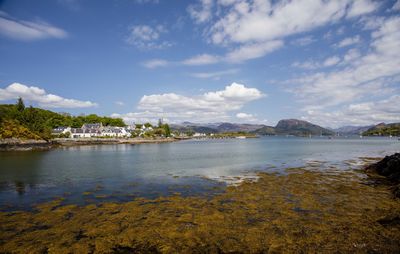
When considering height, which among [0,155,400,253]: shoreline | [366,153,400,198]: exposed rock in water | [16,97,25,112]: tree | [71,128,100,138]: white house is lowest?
[0,155,400,253]: shoreline

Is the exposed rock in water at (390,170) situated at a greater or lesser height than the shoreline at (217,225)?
greater

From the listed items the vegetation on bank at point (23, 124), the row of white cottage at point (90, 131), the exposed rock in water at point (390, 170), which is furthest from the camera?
the row of white cottage at point (90, 131)

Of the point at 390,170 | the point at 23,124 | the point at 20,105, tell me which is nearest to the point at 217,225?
the point at 390,170

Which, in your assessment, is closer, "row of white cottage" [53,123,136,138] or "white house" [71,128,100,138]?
"row of white cottage" [53,123,136,138]

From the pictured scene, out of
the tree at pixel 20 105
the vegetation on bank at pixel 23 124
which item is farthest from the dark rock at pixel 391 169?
the tree at pixel 20 105

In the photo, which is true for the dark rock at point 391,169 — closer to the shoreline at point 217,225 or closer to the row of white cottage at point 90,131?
the shoreline at point 217,225

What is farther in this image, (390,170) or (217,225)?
(390,170)

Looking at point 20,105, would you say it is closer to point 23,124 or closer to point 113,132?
point 23,124

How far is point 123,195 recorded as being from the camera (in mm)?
19594

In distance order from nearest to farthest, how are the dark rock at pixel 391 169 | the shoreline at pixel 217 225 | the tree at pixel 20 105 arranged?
the shoreline at pixel 217 225 → the dark rock at pixel 391 169 → the tree at pixel 20 105

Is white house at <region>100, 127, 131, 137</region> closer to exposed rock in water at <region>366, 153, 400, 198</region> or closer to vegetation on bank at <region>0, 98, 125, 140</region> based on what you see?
vegetation on bank at <region>0, 98, 125, 140</region>

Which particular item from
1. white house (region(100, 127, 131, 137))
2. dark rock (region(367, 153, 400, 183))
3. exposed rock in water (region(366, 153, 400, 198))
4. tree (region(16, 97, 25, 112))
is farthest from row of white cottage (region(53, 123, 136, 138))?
dark rock (region(367, 153, 400, 183))

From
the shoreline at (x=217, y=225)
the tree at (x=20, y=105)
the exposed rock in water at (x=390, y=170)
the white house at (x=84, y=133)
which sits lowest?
the shoreline at (x=217, y=225)

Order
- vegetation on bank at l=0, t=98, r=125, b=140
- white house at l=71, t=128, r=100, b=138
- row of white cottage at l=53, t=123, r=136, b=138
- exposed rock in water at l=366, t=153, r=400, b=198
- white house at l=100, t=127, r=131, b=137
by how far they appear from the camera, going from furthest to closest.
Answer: white house at l=100, t=127, r=131, b=137
white house at l=71, t=128, r=100, b=138
row of white cottage at l=53, t=123, r=136, b=138
vegetation on bank at l=0, t=98, r=125, b=140
exposed rock in water at l=366, t=153, r=400, b=198
